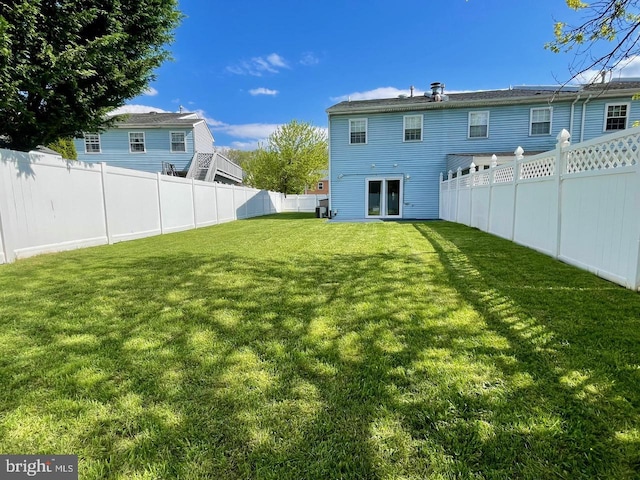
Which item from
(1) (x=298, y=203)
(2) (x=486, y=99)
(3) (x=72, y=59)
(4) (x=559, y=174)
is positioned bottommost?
(1) (x=298, y=203)

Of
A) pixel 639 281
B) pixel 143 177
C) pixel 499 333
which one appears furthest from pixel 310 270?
pixel 143 177

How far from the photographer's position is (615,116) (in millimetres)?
13930

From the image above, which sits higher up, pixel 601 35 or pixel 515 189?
pixel 601 35

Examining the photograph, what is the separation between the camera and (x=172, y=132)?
18.9 metres

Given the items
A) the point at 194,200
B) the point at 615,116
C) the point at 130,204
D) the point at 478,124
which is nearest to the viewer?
the point at 130,204

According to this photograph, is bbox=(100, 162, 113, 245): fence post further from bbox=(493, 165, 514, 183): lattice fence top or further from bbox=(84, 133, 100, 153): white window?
bbox=(84, 133, 100, 153): white window

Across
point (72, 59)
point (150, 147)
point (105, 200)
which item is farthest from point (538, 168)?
point (150, 147)

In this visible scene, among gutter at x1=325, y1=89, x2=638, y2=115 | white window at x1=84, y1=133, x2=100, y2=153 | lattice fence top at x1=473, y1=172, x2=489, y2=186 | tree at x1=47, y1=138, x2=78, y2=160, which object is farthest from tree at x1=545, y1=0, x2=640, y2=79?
white window at x1=84, y1=133, x2=100, y2=153

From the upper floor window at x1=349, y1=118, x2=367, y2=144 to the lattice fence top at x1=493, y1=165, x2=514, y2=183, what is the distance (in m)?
8.62

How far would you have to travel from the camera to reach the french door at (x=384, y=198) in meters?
15.6

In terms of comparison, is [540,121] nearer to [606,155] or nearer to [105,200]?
[606,155]

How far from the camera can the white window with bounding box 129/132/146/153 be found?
1888cm

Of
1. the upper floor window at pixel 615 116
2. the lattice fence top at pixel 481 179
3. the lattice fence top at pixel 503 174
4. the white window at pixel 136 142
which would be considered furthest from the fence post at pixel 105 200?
the upper floor window at pixel 615 116

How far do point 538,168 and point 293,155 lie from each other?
951 inches
